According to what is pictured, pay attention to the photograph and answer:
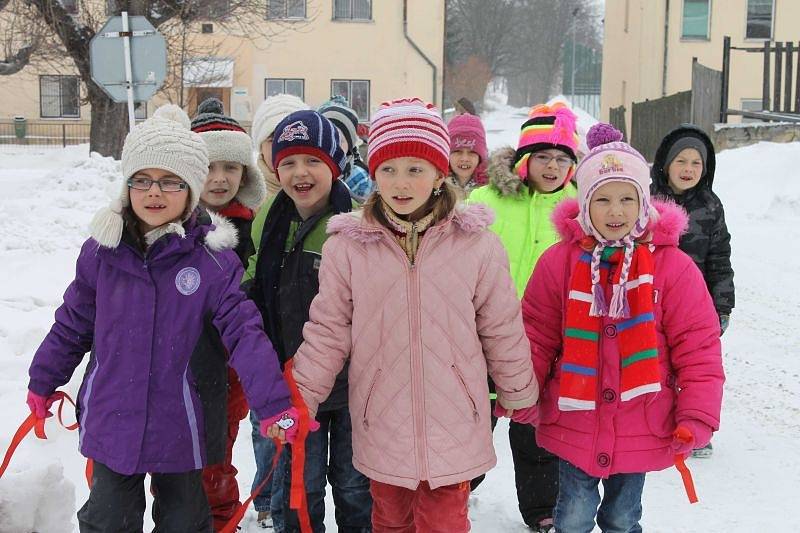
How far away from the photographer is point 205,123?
4.17 meters

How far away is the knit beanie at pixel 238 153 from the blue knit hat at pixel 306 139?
1.57ft

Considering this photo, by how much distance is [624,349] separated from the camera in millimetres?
3006

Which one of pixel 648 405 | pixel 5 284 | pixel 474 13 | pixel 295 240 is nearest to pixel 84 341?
pixel 295 240

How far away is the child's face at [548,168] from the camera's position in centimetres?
418

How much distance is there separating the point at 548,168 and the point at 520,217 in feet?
0.89

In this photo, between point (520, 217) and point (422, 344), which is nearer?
point (422, 344)

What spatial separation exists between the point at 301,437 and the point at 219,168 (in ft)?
5.09

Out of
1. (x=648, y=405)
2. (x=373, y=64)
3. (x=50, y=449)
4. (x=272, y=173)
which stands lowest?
(x=50, y=449)

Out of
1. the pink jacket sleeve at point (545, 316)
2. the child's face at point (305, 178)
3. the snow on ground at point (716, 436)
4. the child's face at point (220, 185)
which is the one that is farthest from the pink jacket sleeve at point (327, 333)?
the snow on ground at point (716, 436)

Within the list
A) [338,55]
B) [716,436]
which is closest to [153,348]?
[716,436]

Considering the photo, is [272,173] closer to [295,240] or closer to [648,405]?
[295,240]

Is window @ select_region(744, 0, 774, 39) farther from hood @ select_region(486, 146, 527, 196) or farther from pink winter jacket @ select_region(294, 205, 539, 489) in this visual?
pink winter jacket @ select_region(294, 205, 539, 489)

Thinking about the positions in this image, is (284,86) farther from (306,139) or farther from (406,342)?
(406,342)

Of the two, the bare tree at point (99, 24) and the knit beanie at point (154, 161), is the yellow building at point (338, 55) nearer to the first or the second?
the bare tree at point (99, 24)
